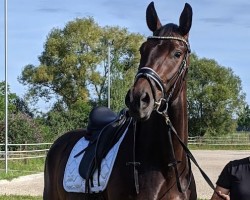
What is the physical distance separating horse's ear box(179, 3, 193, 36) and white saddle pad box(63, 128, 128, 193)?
119cm

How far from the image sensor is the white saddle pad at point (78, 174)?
539 centimetres

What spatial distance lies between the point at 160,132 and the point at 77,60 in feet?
171

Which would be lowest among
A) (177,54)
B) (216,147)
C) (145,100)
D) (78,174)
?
(216,147)

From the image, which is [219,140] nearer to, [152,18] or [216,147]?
[216,147]

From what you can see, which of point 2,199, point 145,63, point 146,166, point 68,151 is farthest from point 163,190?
point 2,199

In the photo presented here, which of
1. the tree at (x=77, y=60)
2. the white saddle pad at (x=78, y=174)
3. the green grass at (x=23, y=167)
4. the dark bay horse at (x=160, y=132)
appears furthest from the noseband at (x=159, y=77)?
the tree at (x=77, y=60)

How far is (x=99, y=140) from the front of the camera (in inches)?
233

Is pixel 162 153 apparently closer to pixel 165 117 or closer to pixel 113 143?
pixel 165 117

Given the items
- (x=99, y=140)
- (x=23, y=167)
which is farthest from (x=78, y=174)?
(x=23, y=167)

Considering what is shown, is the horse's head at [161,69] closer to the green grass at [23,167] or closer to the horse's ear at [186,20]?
the horse's ear at [186,20]

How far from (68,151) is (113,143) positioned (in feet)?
5.27

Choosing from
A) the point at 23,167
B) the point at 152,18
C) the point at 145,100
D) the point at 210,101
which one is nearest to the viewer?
the point at 145,100

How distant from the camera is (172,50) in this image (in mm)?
4754

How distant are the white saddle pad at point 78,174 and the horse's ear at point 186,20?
3.89ft
